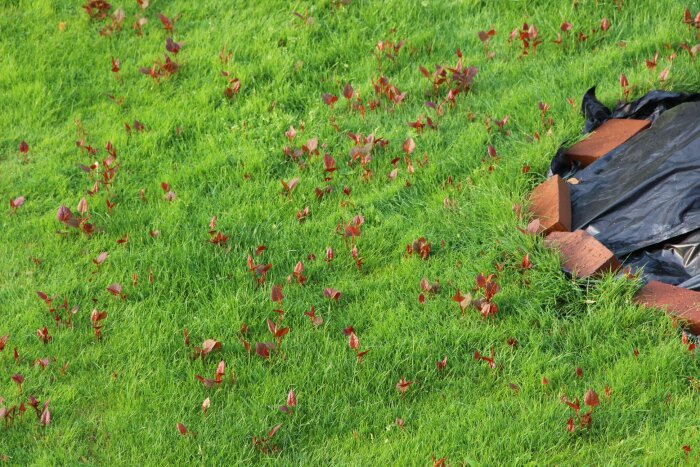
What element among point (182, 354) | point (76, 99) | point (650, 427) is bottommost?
point (650, 427)

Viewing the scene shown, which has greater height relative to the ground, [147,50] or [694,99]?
[147,50]

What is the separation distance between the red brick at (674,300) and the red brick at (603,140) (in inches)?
48.7

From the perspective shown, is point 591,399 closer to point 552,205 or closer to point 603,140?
point 552,205

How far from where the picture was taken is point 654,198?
500 cm

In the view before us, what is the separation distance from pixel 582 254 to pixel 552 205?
44cm

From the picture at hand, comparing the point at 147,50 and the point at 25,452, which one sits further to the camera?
the point at 147,50

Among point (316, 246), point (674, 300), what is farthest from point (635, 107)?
point (316, 246)

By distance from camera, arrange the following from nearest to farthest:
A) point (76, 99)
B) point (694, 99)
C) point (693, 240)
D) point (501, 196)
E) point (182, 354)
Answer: point (182, 354) → point (693, 240) → point (501, 196) → point (694, 99) → point (76, 99)

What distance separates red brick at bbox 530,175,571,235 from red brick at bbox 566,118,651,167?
1.30ft

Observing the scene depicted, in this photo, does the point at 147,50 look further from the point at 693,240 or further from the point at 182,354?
the point at 693,240

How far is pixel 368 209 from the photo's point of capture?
17.5 feet

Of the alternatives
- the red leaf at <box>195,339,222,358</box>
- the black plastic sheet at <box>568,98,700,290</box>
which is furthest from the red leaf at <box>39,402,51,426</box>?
the black plastic sheet at <box>568,98,700,290</box>

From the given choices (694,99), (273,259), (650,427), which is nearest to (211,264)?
(273,259)

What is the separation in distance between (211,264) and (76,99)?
235cm
